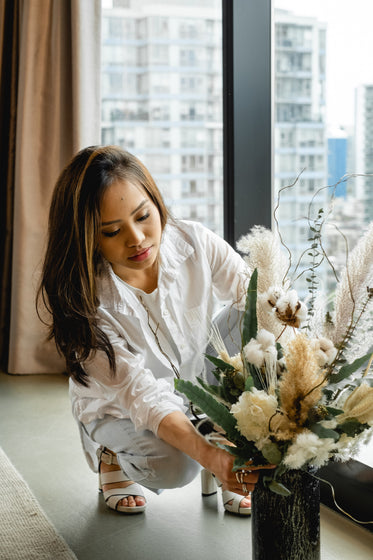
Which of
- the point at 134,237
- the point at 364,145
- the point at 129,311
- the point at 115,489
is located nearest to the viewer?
the point at 134,237

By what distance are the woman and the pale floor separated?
0.06 meters

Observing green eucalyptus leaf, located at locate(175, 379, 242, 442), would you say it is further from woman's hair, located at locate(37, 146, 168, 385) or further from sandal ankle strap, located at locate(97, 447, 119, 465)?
sandal ankle strap, located at locate(97, 447, 119, 465)

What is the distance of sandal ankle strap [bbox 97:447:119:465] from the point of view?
1.82 metres

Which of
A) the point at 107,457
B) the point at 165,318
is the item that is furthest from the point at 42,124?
the point at 107,457

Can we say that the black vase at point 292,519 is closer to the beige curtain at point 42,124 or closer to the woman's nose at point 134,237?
the woman's nose at point 134,237

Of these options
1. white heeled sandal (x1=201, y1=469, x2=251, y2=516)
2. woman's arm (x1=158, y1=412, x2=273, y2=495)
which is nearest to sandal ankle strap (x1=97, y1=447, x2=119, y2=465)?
white heeled sandal (x1=201, y1=469, x2=251, y2=516)

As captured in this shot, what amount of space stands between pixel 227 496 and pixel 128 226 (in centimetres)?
71

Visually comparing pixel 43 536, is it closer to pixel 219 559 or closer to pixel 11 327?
pixel 219 559

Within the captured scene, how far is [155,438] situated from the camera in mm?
1609

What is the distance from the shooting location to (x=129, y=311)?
5.51 feet

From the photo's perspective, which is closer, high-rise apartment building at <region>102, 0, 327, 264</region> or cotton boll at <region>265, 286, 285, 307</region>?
cotton boll at <region>265, 286, 285, 307</region>

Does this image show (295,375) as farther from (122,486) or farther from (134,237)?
(122,486)

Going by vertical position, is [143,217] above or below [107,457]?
above

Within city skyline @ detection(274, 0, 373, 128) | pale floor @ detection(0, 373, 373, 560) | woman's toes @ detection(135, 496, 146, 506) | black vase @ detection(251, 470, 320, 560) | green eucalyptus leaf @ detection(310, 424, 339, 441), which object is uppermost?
city skyline @ detection(274, 0, 373, 128)
